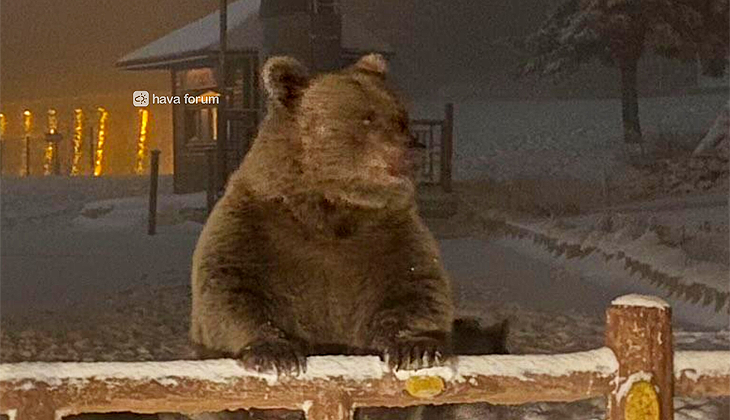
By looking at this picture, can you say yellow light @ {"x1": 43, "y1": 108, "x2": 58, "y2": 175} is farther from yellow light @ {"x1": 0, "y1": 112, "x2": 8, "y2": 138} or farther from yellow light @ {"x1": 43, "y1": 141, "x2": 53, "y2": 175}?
yellow light @ {"x1": 0, "y1": 112, "x2": 8, "y2": 138}

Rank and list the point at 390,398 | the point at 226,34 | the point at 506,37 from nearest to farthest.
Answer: the point at 390,398, the point at 226,34, the point at 506,37

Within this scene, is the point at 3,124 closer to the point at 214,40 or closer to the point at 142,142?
the point at 142,142

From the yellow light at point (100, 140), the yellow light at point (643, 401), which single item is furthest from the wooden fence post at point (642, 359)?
the yellow light at point (100, 140)

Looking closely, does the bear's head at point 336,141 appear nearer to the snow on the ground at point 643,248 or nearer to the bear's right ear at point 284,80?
the bear's right ear at point 284,80

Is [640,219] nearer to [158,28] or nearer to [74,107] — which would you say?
[158,28]

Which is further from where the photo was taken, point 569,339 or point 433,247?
point 569,339

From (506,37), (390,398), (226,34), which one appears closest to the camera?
(390,398)

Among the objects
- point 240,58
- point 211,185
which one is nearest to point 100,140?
point 211,185

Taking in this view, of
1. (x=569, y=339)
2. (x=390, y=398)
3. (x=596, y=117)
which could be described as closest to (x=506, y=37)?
(x=596, y=117)
